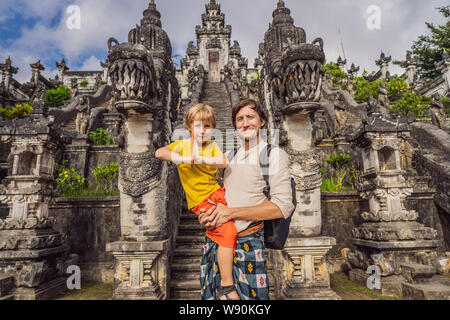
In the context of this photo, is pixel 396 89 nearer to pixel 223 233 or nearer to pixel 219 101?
pixel 219 101

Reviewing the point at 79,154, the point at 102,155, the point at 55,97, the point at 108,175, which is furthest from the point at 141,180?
the point at 55,97

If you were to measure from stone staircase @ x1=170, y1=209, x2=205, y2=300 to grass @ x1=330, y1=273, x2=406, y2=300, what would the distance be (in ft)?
7.92

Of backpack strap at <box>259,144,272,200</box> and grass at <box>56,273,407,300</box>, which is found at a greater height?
backpack strap at <box>259,144,272,200</box>

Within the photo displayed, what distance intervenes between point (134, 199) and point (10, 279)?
8.21 feet

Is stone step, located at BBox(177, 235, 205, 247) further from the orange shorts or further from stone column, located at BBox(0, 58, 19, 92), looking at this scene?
stone column, located at BBox(0, 58, 19, 92)

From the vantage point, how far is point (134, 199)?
3844mm

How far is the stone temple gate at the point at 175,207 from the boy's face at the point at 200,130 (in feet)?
6.80

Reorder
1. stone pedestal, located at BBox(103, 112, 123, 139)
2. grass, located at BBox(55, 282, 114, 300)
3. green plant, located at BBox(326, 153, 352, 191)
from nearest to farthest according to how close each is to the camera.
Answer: grass, located at BBox(55, 282, 114, 300), green plant, located at BBox(326, 153, 352, 191), stone pedestal, located at BBox(103, 112, 123, 139)

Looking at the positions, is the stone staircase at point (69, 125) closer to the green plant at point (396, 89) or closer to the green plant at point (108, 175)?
the green plant at point (108, 175)

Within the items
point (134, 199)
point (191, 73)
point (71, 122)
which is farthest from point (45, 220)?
point (191, 73)

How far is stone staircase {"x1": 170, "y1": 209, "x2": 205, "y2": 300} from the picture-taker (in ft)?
13.1

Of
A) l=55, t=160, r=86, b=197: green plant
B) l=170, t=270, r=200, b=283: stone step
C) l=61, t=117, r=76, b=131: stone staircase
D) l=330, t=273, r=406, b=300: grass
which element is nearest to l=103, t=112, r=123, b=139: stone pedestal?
l=61, t=117, r=76, b=131: stone staircase

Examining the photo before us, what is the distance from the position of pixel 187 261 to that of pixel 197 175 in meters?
3.13
